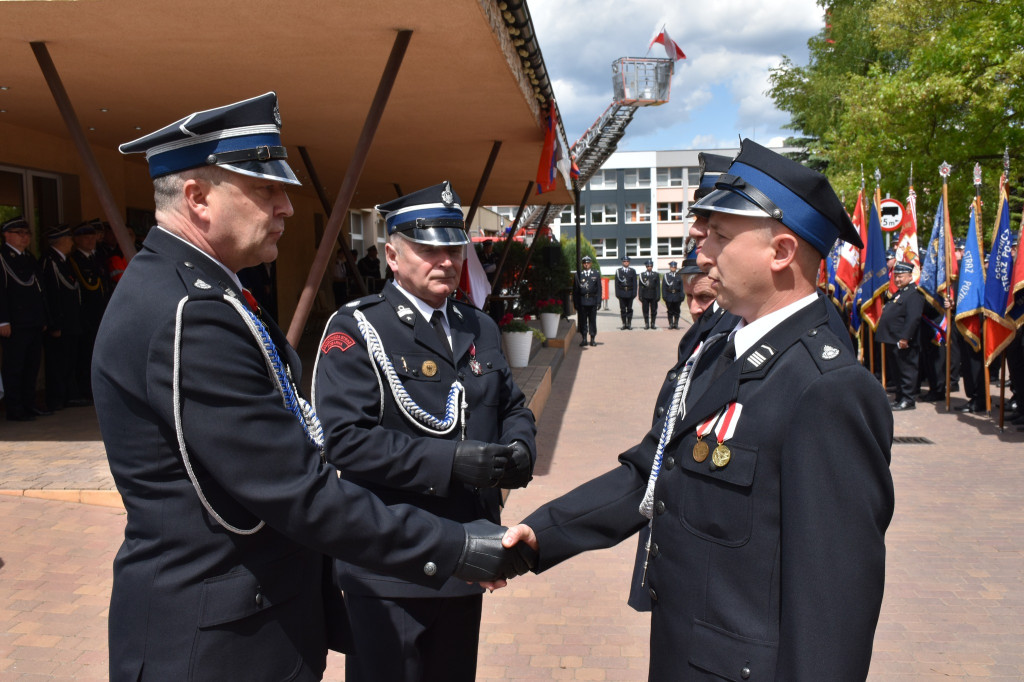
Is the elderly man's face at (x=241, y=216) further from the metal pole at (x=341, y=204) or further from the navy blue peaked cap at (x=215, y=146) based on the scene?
the metal pole at (x=341, y=204)

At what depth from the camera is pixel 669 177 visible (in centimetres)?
7100

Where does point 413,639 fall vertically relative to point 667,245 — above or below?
above

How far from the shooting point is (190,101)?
24.3ft

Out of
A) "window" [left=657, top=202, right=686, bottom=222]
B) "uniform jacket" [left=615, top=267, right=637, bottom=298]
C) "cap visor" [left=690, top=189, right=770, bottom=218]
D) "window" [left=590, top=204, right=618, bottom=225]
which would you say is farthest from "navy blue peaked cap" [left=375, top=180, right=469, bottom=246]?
"window" [left=657, top=202, right=686, bottom=222]

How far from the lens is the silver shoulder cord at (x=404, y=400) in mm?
2746

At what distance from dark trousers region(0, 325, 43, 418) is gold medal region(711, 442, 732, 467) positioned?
8304 millimetres

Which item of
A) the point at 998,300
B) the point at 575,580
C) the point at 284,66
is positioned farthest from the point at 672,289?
the point at 575,580

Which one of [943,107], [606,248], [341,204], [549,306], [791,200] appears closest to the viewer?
[791,200]

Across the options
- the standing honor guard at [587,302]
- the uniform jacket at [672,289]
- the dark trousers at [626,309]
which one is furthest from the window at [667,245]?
the standing honor guard at [587,302]

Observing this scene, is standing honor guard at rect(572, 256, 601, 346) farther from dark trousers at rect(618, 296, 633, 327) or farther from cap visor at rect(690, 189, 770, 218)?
cap visor at rect(690, 189, 770, 218)

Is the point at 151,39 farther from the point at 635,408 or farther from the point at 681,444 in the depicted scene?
the point at 635,408

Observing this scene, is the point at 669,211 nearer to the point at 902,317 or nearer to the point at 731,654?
the point at 902,317

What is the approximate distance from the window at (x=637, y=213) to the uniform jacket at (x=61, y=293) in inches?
2524

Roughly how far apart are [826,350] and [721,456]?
0.32m
